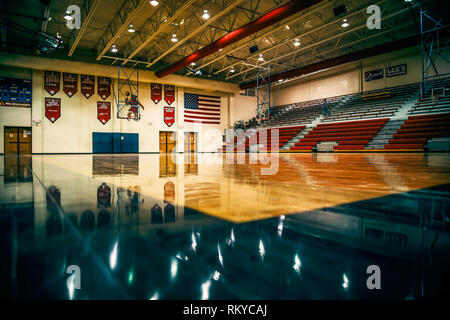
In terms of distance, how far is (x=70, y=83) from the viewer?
1116 centimetres

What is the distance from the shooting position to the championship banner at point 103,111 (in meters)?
11.8

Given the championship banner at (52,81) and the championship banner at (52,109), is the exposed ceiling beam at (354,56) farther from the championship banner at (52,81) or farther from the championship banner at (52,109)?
the championship banner at (52,109)

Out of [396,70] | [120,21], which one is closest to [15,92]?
[120,21]

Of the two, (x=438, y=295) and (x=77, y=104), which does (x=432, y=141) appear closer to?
(x=438, y=295)

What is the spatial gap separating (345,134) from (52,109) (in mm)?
11975

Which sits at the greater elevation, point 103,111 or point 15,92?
point 15,92

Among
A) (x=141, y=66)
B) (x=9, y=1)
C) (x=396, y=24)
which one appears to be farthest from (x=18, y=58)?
(x=396, y=24)

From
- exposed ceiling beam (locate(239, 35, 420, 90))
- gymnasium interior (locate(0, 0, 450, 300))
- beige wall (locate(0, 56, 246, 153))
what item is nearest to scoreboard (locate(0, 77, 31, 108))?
gymnasium interior (locate(0, 0, 450, 300))

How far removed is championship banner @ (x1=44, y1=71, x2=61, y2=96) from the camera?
10.7m

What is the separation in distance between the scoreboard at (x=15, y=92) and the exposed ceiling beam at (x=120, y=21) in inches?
133

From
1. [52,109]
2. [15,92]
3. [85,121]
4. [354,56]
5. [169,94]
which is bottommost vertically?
[85,121]

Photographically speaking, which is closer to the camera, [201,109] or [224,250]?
[224,250]

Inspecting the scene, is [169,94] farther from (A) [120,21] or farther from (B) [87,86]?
(A) [120,21]

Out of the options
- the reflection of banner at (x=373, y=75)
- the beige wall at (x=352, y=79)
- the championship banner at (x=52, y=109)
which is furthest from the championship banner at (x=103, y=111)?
the reflection of banner at (x=373, y=75)
